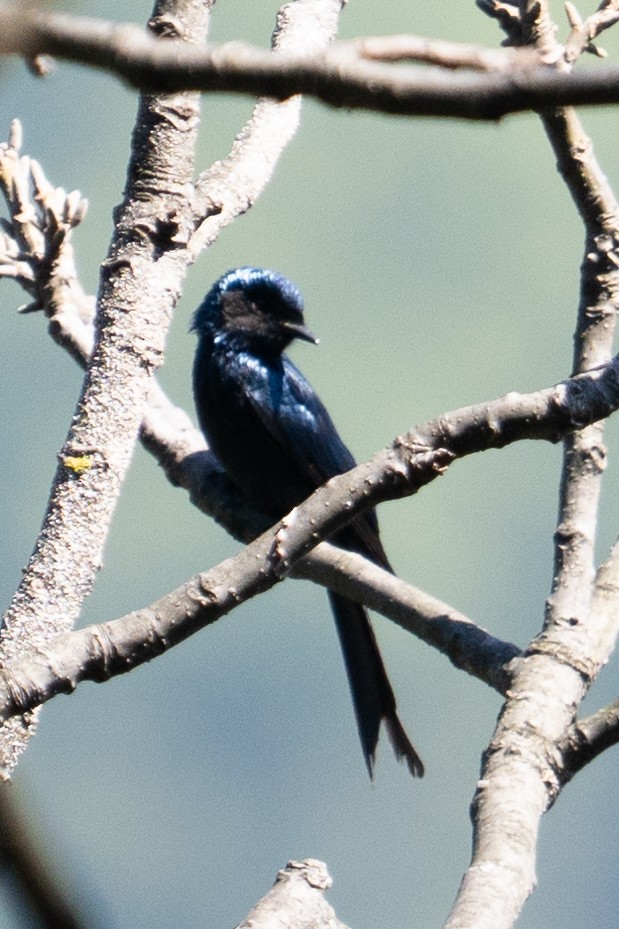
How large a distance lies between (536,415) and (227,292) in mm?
3856

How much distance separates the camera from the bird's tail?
15.5 ft

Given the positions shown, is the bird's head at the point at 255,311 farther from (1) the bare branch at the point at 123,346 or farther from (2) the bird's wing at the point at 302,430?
(1) the bare branch at the point at 123,346

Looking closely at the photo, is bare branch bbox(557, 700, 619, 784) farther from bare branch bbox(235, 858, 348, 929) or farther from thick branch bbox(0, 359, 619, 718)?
thick branch bbox(0, 359, 619, 718)

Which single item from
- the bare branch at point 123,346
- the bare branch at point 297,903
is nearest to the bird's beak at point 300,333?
the bare branch at point 123,346

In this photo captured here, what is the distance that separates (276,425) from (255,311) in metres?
0.71

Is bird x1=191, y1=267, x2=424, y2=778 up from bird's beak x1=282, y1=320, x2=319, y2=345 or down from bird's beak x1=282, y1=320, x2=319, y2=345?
down

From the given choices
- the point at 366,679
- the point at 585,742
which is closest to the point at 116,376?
the point at 585,742

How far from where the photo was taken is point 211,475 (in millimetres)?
4465

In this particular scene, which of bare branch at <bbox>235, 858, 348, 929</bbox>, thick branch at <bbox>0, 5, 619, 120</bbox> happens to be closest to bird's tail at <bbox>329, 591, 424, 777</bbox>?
bare branch at <bbox>235, 858, 348, 929</bbox>

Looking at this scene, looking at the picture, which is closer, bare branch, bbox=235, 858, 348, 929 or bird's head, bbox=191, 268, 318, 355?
bare branch, bbox=235, 858, 348, 929

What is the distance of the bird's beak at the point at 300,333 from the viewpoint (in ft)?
18.6

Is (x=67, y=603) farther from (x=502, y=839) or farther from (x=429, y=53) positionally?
(x=429, y=53)

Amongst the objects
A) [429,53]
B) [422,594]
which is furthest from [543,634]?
[429,53]

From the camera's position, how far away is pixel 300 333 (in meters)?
5.68
